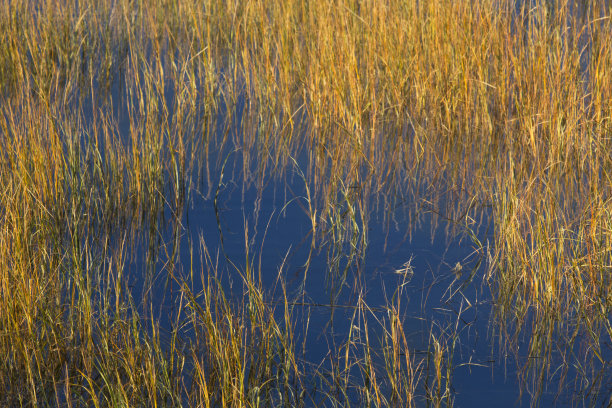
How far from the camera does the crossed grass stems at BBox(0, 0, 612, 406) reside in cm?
194

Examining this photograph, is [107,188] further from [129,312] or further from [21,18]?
[21,18]

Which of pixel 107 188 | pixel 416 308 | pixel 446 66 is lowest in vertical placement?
pixel 416 308

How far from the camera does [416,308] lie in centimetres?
230

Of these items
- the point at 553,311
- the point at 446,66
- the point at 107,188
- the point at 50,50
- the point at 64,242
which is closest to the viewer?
the point at 553,311

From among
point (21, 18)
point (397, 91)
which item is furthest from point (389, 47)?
point (21, 18)

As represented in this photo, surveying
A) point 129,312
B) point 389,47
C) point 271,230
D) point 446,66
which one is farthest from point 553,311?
point 389,47

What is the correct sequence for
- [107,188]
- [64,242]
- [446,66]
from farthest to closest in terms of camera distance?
[446,66] < [107,188] < [64,242]

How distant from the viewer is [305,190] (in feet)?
10.0

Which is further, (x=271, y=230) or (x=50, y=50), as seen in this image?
(x=50, y=50)

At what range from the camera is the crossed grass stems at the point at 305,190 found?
1936 millimetres

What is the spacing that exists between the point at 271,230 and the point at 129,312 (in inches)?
26.9

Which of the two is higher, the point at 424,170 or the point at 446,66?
the point at 446,66

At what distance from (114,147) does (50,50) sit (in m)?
1.35

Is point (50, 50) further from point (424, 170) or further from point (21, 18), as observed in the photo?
point (424, 170)
